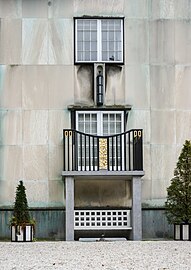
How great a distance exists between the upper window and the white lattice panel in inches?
172

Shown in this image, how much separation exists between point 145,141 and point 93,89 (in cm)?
212

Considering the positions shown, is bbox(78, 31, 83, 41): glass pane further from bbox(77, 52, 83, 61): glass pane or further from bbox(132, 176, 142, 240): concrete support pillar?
bbox(132, 176, 142, 240): concrete support pillar

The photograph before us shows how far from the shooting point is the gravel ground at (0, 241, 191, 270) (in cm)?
1465

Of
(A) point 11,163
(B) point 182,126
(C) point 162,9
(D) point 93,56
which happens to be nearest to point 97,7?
(D) point 93,56

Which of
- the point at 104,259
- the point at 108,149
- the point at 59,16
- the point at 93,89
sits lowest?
the point at 104,259

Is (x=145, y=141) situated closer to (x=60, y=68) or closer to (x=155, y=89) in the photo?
(x=155, y=89)

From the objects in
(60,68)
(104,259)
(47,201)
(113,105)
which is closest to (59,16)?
(60,68)

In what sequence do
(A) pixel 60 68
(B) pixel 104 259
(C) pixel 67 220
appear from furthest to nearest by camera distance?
(A) pixel 60 68
(C) pixel 67 220
(B) pixel 104 259

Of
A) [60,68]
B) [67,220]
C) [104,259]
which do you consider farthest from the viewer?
[60,68]

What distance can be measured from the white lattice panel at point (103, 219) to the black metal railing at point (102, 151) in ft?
3.92

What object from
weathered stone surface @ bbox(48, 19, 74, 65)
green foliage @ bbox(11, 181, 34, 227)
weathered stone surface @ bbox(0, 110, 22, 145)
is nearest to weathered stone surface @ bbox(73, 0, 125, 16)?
weathered stone surface @ bbox(48, 19, 74, 65)

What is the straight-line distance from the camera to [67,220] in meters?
22.1

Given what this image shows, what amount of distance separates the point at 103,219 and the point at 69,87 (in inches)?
155

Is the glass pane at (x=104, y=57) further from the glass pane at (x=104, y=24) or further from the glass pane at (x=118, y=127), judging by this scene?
the glass pane at (x=118, y=127)
